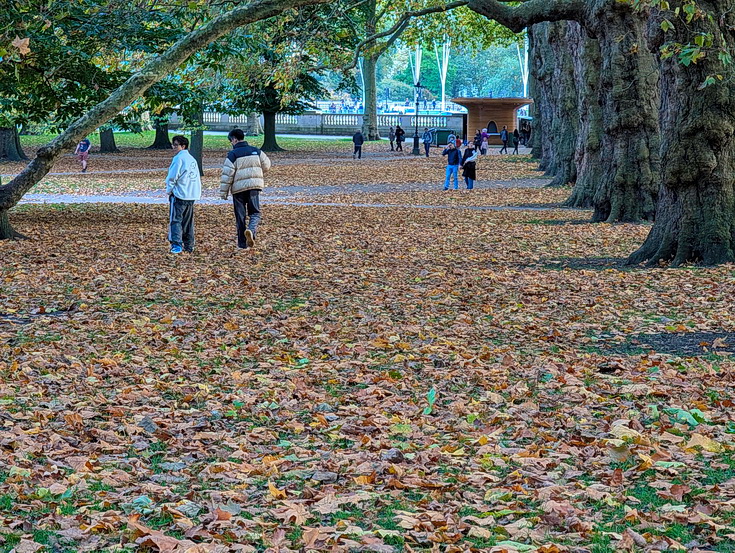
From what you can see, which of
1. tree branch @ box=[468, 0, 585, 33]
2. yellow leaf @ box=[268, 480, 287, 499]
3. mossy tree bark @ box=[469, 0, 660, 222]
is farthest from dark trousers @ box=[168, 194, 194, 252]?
yellow leaf @ box=[268, 480, 287, 499]

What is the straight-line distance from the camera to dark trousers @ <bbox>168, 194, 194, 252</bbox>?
1503 cm

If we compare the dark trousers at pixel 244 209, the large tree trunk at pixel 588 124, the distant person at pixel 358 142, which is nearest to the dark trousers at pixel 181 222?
the dark trousers at pixel 244 209

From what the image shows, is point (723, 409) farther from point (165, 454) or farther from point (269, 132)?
point (269, 132)

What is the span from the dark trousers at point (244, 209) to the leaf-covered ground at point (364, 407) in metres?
1.51

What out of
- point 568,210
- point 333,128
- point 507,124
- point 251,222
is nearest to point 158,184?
point 568,210

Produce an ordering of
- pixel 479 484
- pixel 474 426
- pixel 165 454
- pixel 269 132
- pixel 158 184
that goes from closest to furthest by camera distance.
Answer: pixel 479 484, pixel 165 454, pixel 474 426, pixel 158 184, pixel 269 132

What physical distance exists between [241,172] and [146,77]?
1.90 meters

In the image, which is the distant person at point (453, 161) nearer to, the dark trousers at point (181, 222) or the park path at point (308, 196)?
the park path at point (308, 196)

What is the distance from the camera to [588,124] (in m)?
22.3

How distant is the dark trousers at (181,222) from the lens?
15.0 m

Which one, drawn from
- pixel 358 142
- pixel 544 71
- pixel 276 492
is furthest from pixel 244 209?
pixel 358 142

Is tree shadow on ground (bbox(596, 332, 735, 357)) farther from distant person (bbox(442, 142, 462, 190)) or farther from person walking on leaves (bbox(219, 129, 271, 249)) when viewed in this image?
distant person (bbox(442, 142, 462, 190))

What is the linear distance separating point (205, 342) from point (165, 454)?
324 centimetres

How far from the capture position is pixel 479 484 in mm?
5473
